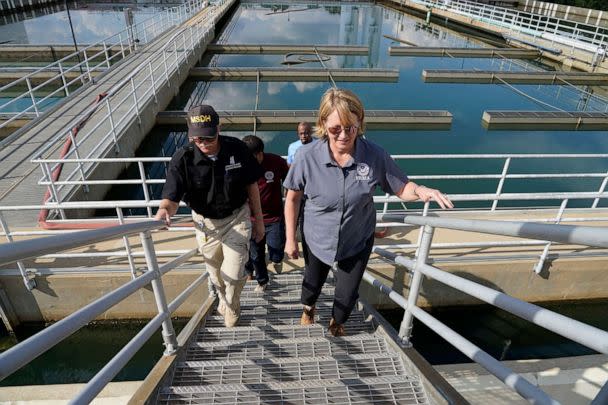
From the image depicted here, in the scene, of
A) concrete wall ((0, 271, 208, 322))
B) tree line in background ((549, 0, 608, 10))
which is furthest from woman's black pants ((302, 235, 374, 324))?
tree line in background ((549, 0, 608, 10))

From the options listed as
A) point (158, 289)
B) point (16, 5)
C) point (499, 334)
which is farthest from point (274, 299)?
point (16, 5)

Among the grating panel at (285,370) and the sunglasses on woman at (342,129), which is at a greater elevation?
the sunglasses on woman at (342,129)

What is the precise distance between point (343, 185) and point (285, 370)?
4.10 feet

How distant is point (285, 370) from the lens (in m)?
2.29

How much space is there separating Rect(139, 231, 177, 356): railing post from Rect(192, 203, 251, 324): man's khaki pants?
0.56 meters

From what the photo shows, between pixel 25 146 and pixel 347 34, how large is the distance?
21566 millimetres

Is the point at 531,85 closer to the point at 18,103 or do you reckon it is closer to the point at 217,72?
the point at 217,72

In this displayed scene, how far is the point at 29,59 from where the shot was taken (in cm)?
1653

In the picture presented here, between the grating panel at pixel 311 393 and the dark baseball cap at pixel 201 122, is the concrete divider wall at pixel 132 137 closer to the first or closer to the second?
the dark baseball cap at pixel 201 122

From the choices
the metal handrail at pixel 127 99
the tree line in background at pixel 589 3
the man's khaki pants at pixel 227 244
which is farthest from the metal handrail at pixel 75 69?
the tree line in background at pixel 589 3

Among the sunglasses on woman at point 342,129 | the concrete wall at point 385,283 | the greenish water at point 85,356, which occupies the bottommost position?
the greenish water at point 85,356

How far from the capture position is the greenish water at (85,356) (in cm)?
394

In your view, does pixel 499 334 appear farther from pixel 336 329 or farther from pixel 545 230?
pixel 545 230

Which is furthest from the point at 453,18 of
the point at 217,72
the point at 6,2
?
the point at 6,2
